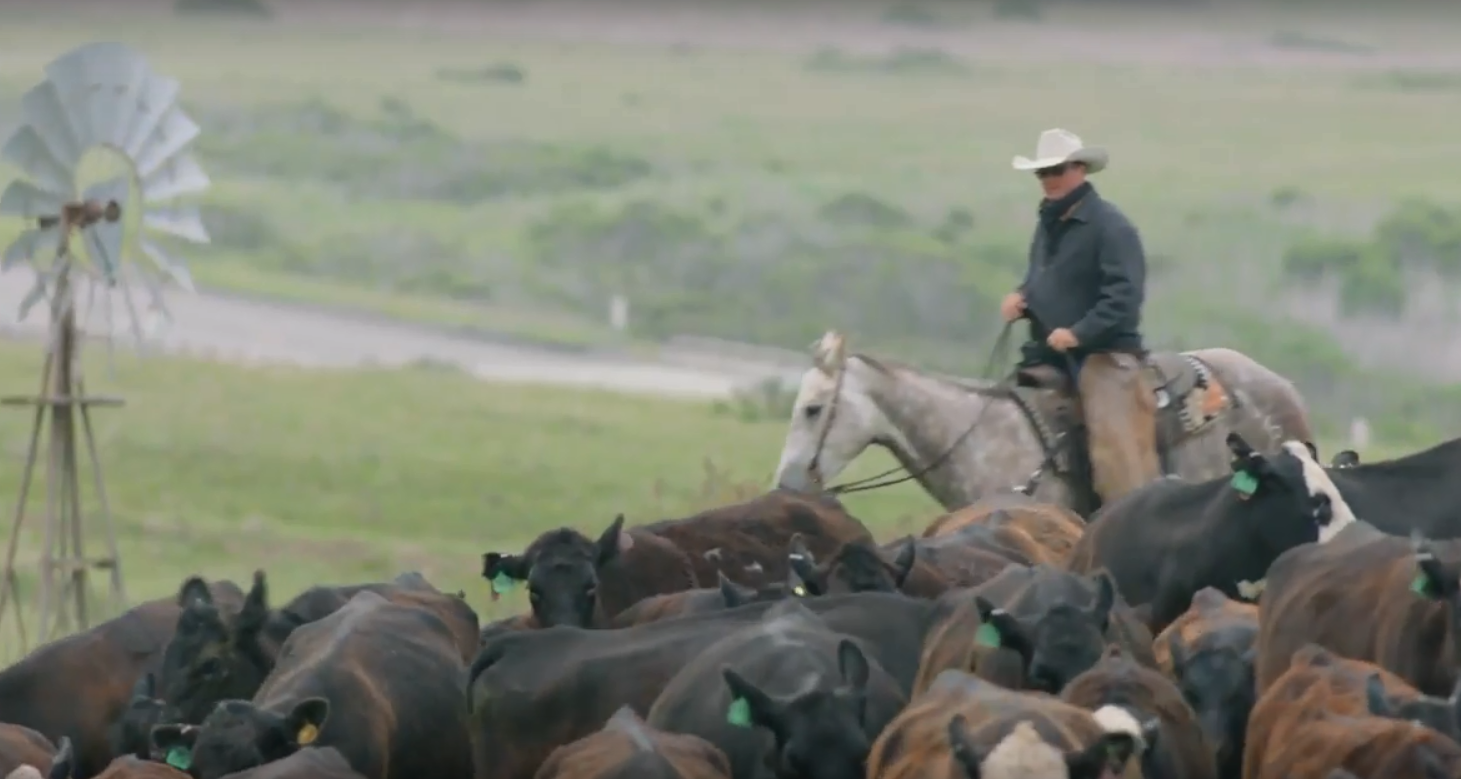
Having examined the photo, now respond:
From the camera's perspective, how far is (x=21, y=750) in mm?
10805

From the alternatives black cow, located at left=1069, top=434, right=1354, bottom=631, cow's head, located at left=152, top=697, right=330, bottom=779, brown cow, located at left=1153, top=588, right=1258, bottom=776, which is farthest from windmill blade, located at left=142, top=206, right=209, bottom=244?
brown cow, located at left=1153, top=588, right=1258, bottom=776

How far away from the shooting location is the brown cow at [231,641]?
39.2ft

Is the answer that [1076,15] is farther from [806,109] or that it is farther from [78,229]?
[78,229]

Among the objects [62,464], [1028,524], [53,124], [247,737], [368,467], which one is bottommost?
[368,467]

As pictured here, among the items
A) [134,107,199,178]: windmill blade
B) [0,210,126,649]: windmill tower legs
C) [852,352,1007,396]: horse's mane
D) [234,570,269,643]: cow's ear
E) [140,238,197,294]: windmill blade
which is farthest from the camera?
[0,210,126,649]: windmill tower legs

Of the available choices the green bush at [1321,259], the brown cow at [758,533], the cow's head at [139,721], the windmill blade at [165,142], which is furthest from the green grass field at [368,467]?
the green bush at [1321,259]

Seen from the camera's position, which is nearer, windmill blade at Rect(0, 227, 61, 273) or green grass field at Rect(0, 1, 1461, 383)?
windmill blade at Rect(0, 227, 61, 273)

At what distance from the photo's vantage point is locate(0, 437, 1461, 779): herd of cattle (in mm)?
9602

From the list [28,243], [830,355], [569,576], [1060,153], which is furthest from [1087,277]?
[28,243]

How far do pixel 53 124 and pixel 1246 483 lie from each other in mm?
7761

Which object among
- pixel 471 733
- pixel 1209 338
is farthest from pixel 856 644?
pixel 1209 338

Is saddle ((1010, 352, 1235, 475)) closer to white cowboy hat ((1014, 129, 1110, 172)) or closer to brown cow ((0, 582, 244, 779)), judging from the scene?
white cowboy hat ((1014, 129, 1110, 172))

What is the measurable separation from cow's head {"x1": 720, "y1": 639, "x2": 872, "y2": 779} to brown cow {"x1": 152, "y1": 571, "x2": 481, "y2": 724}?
2.54m

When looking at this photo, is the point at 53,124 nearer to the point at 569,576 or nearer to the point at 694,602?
the point at 569,576
